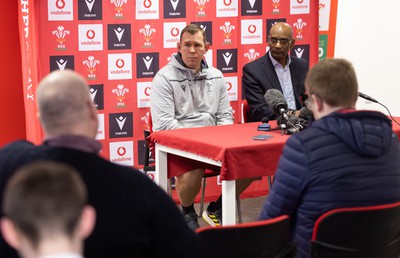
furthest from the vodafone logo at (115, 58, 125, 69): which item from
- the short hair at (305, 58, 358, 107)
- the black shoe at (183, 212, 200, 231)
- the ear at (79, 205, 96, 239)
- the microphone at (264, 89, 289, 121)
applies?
the ear at (79, 205, 96, 239)

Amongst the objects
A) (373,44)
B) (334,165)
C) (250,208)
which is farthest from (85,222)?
(373,44)

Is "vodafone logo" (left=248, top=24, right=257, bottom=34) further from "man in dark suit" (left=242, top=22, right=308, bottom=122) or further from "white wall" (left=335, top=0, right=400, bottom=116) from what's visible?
"white wall" (left=335, top=0, right=400, bottom=116)

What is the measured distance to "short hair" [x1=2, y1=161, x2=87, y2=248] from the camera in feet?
3.93

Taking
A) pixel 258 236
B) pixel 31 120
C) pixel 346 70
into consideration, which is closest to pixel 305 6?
pixel 31 120

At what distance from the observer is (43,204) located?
1.21 metres

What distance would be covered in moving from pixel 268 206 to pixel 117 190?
0.82 meters

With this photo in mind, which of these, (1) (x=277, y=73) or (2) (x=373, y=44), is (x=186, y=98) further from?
(2) (x=373, y=44)

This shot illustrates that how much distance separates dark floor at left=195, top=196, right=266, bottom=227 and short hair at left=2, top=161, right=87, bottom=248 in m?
3.94

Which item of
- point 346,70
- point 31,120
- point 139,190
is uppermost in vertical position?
point 346,70

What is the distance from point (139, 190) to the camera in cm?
188

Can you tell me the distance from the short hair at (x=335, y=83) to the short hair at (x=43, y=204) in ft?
4.78

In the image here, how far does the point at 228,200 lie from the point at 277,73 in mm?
1737

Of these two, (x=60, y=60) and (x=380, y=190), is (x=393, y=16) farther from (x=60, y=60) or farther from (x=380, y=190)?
(x=380, y=190)

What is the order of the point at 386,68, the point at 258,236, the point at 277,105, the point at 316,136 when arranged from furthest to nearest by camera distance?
1. the point at 386,68
2. the point at 277,105
3. the point at 316,136
4. the point at 258,236
